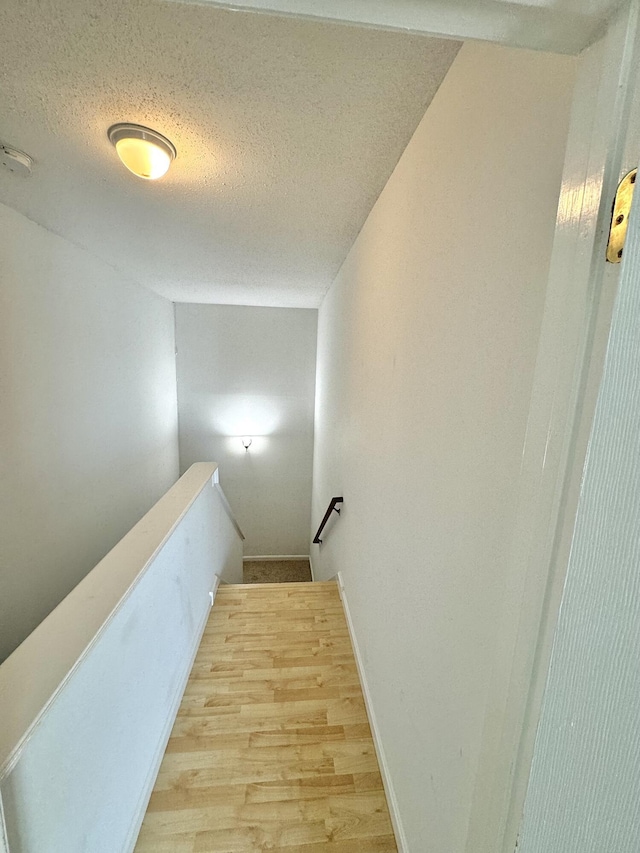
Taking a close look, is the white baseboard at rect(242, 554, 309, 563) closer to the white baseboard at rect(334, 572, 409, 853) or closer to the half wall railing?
the white baseboard at rect(334, 572, 409, 853)

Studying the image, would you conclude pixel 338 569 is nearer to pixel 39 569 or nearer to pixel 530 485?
pixel 39 569

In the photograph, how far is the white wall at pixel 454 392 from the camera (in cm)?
61

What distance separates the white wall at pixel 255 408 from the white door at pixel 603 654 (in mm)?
4570

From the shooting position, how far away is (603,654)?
431 millimetres

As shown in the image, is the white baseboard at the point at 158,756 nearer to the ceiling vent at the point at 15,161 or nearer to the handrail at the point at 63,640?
the handrail at the point at 63,640

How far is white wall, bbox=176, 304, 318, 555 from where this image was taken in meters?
4.69

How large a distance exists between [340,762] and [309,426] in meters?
3.92

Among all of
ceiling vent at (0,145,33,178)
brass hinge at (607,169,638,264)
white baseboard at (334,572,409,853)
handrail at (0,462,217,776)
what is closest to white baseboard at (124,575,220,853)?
handrail at (0,462,217,776)

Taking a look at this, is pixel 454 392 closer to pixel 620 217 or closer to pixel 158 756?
pixel 620 217

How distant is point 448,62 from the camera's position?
891mm

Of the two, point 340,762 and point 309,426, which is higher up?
point 309,426

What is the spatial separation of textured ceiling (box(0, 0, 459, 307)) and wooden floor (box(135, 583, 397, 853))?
7.69 feet

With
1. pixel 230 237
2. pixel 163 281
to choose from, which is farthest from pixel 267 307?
pixel 230 237

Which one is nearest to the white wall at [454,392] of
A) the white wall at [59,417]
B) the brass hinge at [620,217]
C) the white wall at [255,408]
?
the brass hinge at [620,217]
